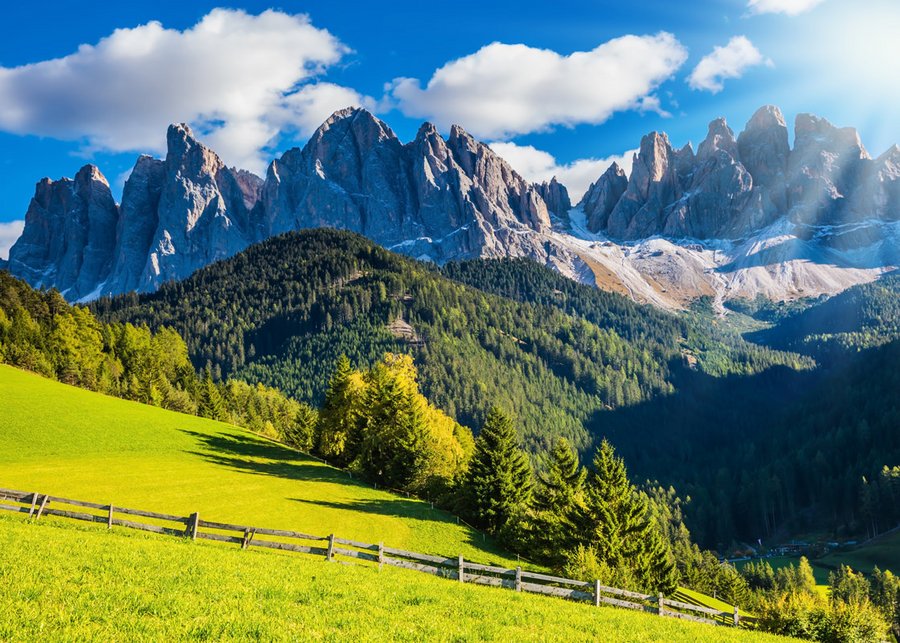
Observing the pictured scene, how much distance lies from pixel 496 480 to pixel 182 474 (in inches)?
1228

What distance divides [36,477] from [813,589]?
126 meters

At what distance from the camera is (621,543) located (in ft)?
155

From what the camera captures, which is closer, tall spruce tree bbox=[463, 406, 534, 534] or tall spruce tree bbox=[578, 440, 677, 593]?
tall spruce tree bbox=[578, 440, 677, 593]

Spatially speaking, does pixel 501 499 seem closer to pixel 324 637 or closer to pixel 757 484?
pixel 324 637

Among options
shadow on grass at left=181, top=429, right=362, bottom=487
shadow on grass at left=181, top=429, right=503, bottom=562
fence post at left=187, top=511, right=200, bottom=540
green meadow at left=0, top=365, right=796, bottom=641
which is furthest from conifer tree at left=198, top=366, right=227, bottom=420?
fence post at left=187, top=511, right=200, bottom=540

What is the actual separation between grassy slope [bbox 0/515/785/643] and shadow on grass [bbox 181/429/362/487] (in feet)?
124

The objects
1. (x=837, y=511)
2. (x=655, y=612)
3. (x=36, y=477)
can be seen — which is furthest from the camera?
(x=837, y=511)

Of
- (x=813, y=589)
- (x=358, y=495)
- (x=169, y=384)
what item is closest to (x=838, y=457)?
(x=813, y=589)

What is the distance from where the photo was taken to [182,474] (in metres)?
53.5

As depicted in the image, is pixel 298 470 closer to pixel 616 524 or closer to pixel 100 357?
pixel 616 524

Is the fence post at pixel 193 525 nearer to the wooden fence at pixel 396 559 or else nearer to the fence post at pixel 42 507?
the wooden fence at pixel 396 559

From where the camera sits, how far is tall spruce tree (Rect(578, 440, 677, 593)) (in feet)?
152

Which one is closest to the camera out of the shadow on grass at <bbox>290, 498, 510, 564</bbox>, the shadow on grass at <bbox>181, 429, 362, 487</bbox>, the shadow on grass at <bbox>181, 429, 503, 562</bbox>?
the shadow on grass at <bbox>290, 498, 510, 564</bbox>

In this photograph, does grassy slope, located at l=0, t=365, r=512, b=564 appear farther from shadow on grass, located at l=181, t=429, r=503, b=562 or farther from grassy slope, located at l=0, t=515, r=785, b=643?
grassy slope, located at l=0, t=515, r=785, b=643
